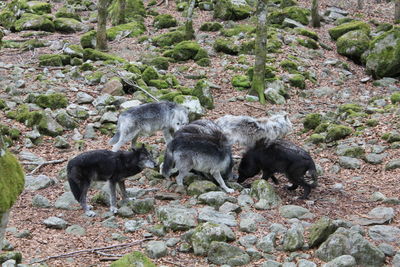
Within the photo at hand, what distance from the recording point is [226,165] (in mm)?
10797

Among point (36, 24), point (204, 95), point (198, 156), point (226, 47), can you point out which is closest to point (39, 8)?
point (36, 24)

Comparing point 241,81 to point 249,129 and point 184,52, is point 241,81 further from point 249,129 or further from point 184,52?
point 249,129

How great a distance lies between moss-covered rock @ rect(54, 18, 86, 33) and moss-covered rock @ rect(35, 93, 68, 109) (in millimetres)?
11438

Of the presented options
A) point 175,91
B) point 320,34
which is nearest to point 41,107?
point 175,91

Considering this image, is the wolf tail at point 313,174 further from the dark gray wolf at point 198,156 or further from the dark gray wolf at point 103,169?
the dark gray wolf at point 103,169

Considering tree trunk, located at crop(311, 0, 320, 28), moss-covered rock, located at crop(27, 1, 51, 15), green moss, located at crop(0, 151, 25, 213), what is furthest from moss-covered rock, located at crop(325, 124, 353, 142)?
moss-covered rock, located at crop(27, 1, 51, 15)

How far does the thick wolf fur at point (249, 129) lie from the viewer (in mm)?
11195

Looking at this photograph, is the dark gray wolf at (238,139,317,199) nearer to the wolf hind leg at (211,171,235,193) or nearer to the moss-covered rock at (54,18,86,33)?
the wolf hind leg at (211,171,235,193)

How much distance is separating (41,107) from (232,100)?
6.21 metres

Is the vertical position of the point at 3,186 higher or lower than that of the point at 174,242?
higher

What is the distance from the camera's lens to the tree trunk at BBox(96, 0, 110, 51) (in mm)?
20092

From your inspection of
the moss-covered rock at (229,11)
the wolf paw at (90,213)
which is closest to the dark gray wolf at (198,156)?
the wolf paw at (90,213)

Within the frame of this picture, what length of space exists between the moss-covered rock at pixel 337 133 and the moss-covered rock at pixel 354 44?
30.9 ft

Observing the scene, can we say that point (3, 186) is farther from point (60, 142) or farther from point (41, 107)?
point (41, 107)
